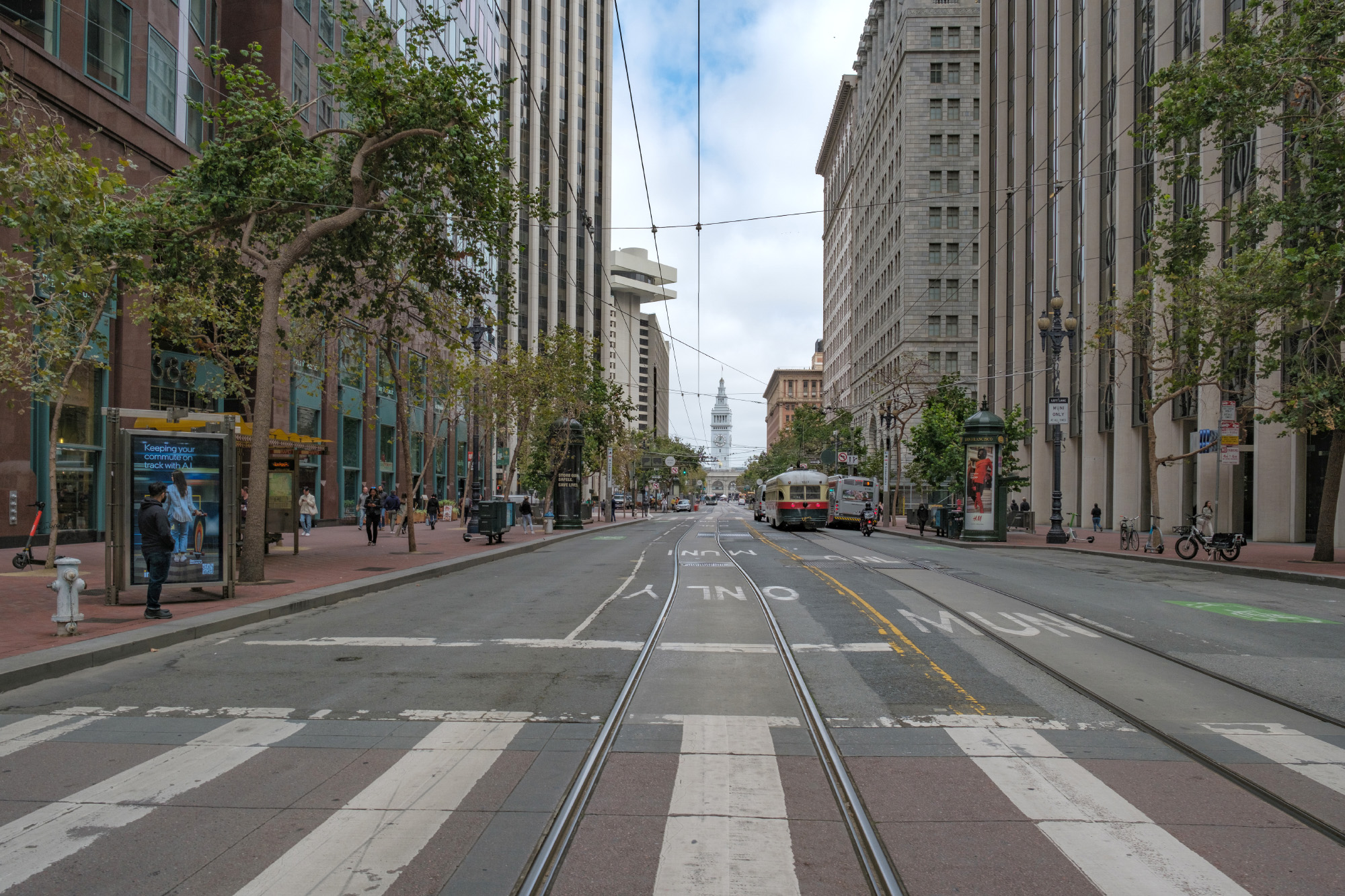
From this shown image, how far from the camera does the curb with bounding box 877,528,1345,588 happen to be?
18.8m

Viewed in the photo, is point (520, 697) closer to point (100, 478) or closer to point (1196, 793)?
point (1196, 793)

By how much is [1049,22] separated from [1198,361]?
3303cm

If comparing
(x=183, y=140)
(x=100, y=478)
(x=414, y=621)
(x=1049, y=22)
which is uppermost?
(x=1049, y=22)

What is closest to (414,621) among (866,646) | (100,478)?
(866,646)

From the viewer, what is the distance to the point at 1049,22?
51.0 metres

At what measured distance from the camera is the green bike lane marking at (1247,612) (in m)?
13.0

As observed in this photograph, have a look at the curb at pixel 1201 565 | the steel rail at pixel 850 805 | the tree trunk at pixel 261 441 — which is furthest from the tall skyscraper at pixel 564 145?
the steel rail at pixel 850 805

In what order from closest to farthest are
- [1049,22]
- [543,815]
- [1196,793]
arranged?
1. [543,815]
2. [1196,793]
3. [1049,22]

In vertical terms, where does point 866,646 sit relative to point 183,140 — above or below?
below

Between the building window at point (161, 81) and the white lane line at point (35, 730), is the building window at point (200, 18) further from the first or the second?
the white lane line at point (35, 730)

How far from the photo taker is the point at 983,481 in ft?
115

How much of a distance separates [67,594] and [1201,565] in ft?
77.8

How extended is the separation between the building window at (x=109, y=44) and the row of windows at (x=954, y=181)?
6450cm

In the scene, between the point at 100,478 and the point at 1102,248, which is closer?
the point at 100,478
